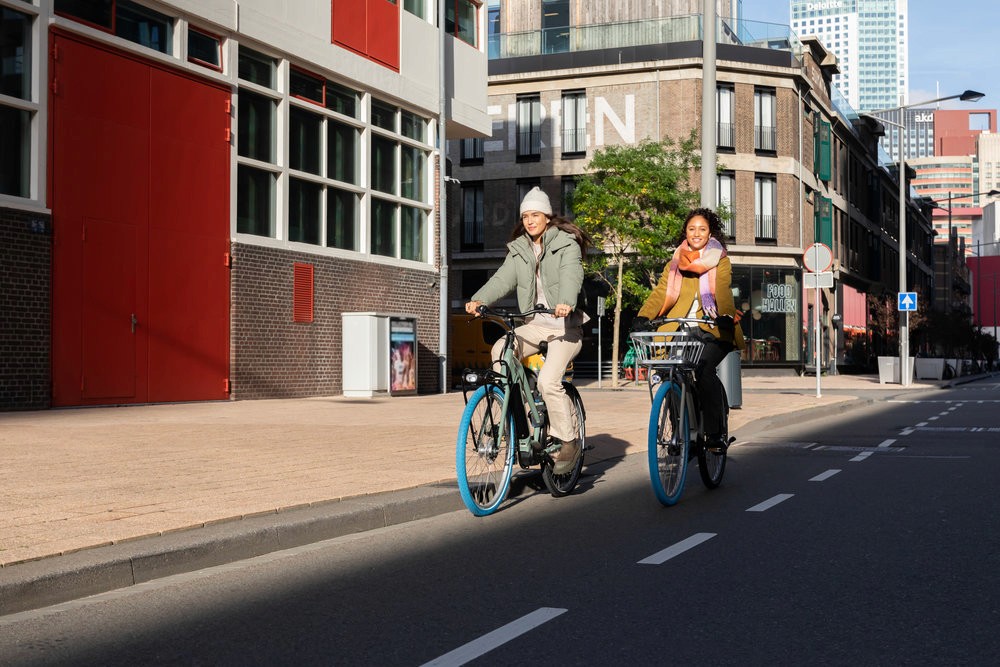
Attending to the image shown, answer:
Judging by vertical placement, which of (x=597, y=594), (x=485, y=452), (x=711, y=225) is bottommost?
(x=597, y=594)

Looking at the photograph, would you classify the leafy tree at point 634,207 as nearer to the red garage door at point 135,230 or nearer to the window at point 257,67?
the window at point 257,67

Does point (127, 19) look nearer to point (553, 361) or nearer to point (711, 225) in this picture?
point (711, 225)

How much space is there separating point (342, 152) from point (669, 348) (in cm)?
1668

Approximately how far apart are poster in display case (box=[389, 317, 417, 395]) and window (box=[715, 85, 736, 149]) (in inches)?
977

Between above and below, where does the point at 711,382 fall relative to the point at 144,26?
below

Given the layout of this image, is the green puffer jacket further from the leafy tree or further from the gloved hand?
the leafy tree

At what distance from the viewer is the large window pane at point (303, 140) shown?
22.1 m

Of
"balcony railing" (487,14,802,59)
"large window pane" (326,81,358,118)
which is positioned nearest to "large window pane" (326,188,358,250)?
"large window pane" (326,81,358,118)

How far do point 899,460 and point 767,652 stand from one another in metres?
7.65

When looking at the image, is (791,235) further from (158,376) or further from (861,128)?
(158,376)

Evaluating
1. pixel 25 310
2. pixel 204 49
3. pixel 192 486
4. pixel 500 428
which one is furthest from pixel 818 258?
pixel 192 486

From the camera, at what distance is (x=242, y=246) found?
816 inches

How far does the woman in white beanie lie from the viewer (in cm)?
782

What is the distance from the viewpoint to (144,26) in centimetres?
1845
